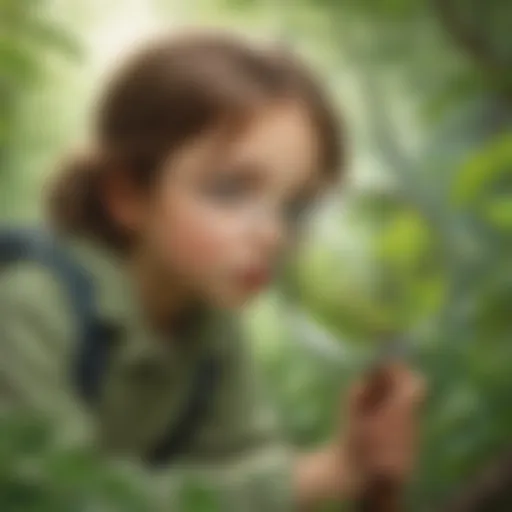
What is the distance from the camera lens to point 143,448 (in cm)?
100

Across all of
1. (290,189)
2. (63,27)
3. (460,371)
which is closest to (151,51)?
(63,27)

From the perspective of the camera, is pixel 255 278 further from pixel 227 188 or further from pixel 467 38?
pixel 467 38

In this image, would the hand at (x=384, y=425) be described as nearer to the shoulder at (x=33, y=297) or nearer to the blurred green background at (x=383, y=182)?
the blurred green background at (x=383, y=182)

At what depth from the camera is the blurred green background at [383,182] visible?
3.33 feet

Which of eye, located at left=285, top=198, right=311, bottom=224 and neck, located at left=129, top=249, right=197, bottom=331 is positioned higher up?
eye, located at left=285, top=198, right=311, bottom=224

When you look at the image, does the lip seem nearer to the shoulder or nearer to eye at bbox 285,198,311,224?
eye at bbox 285,198,311,224

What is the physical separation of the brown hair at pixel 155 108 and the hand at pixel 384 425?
0.29 m

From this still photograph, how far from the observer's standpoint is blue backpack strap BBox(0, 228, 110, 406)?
3.27 feet

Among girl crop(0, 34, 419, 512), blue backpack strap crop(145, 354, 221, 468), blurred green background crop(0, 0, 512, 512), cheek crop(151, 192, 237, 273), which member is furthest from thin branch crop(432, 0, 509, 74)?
blue backpack strap crop(145, 354, 221, 468)

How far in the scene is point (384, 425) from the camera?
40.8 inches

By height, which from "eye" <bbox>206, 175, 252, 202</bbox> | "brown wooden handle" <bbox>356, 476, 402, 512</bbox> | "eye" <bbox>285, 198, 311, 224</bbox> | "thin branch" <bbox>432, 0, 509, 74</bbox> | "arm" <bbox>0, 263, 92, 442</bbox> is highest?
"thin branch" <bbox>432, 0, 509, 74</bbox>

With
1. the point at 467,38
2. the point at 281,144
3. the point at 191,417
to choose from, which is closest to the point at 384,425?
the point at 191,417

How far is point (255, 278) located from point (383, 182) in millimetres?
164

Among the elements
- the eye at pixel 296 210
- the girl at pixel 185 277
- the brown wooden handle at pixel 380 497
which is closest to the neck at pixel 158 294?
the girl at pixel 185 277
